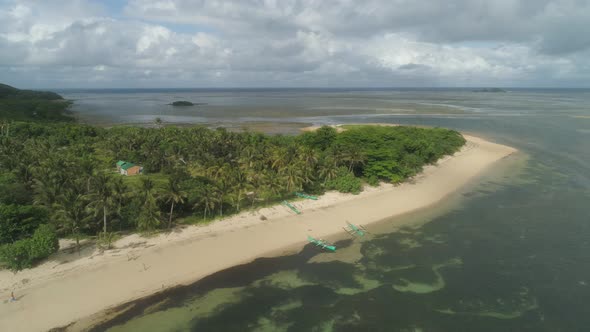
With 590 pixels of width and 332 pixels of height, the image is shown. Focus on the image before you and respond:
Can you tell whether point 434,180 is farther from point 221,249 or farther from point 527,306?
point 221,249

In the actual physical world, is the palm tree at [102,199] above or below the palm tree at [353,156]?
below

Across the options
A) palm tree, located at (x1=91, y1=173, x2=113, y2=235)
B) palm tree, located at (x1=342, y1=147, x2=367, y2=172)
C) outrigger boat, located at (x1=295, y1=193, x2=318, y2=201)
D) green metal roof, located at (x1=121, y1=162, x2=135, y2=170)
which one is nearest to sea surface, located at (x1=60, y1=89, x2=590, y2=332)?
outrigger boat, located at (x1=295, y1=193, x2=318, y2=201)

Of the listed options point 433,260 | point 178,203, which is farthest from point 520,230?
point 178,203

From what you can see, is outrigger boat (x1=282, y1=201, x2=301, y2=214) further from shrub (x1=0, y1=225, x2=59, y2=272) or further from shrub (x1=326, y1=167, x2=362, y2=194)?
shrub (x1=0, y1=225, x2=59, y2=272)

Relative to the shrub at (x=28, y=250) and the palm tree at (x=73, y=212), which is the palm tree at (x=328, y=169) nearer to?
the palm tree at (x=73, y=212)

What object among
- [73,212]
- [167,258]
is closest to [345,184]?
[167,258]

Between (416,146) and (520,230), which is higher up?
(416,146)

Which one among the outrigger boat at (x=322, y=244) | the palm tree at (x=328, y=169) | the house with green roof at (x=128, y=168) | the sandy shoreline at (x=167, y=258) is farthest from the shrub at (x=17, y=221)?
the palm tree at (x=328, y=169)
